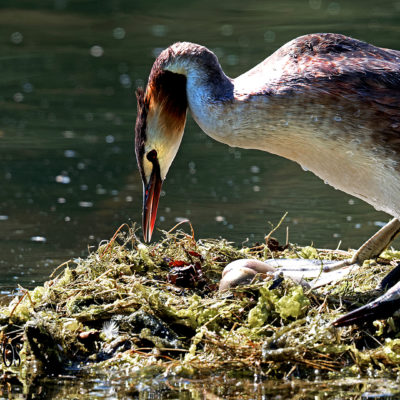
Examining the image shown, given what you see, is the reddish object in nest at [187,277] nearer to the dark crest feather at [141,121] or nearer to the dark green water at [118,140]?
the dark crest feather at [141,121]

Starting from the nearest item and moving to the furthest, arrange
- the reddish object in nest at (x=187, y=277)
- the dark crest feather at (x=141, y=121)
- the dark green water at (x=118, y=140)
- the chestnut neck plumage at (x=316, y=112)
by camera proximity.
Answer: the chestnut neck plumage at (x=316, y=112)
the reddish object in nest at (x=187, y=277)
the dark crest feather at (x=141, y=121)
the dark green water at (x=118, y=140)

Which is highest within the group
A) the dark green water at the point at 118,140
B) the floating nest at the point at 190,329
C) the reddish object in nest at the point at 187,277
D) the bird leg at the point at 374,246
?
the floating nest at the point at 190,329

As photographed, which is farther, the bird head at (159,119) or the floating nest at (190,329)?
the bird head at (159,119)

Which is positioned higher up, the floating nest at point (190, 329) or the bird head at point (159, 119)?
the bird head at point (159, 119)

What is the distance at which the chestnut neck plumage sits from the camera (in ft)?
19.3

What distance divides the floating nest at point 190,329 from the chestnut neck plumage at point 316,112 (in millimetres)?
739

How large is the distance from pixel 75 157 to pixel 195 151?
1.41 metres

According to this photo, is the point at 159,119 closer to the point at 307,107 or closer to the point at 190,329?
the point at 307,107

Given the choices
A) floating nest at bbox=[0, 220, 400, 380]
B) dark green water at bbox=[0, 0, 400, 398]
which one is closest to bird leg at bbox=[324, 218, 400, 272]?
floating nest at bbox=[0, 220, 400, 380]

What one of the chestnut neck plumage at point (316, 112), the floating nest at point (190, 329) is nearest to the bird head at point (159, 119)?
the chestnut neck plumage at point (316, 112)

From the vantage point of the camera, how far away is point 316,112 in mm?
5922

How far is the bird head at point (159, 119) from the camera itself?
6672 millimetres

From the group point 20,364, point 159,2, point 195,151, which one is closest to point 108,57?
point 159,2

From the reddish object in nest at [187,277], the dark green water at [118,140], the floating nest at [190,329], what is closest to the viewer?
the floating nest at [190,329]
